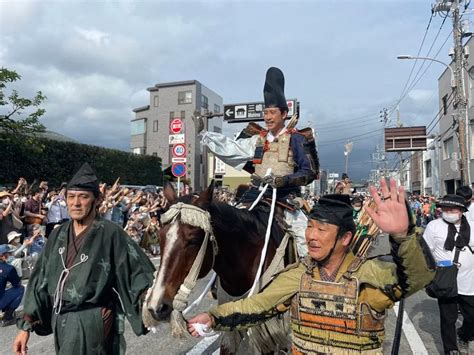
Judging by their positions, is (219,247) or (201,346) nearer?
(219,247)

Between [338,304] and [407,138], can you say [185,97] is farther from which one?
[338,304]

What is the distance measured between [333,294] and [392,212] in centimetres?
60

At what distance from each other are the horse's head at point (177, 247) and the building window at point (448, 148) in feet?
109

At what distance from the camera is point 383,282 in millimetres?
2008

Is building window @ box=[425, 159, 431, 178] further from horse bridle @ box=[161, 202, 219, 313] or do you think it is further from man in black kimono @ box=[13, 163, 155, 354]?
man in black kimono @ box=[13, 163, 155, 354]

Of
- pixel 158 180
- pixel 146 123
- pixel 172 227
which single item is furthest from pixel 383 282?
pixel 146 123

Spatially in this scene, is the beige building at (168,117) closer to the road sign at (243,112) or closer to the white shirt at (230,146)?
the road sign at (243,112)

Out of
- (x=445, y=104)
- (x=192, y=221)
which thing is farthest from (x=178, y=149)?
(x=445, y=104)

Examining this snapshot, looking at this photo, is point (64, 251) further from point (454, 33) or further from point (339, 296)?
point (454, 33)

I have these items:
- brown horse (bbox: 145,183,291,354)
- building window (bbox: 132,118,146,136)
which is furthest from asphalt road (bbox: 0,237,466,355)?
building window (bbox: 132,118,146,136)

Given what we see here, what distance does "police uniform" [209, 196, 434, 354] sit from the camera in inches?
78.6

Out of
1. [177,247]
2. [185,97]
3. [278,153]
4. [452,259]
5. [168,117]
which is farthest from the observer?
[168,117]

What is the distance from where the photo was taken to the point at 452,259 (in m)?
4.78

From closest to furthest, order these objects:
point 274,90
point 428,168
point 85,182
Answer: point 85,182 < point 274,90 < point 428,168
